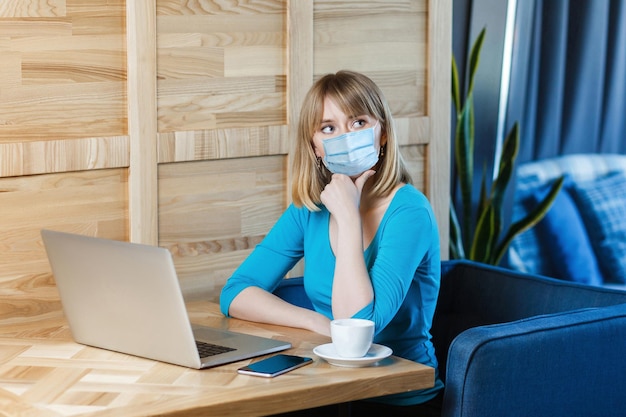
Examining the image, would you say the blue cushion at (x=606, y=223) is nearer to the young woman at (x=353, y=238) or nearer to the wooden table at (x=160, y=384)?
the young woman at (x=353, y=238)

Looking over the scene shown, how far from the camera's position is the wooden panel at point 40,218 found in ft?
7.71

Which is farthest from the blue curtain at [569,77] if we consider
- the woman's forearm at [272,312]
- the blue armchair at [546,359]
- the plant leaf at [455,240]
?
the woman's forearm at [272,312]

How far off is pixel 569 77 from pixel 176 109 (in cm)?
273

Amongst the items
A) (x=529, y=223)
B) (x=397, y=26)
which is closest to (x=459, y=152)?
(x=529, y=223)

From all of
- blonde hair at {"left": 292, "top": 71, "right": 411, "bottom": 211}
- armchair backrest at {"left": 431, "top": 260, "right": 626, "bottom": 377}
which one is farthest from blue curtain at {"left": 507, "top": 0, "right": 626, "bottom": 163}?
blonde hair at {"left": 292, "top": 71, "right": 411, "bottom": 211}

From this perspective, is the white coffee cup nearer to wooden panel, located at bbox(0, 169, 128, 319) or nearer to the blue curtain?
wooden panel, located at bbox(0, 169, 128, 319)

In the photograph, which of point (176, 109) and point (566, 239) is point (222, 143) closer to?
point (176, 109)

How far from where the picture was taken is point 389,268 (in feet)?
6.95

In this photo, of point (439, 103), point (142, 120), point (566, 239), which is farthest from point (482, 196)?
point (142, 120)

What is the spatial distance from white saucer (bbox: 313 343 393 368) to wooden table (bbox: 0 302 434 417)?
1cm

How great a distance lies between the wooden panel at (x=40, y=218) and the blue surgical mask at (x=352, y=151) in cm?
60

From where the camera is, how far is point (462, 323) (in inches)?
108

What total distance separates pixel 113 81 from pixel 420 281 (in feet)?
3.04

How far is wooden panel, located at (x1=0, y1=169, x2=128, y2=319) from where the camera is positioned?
2.35 meters
